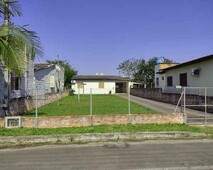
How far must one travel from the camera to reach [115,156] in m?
7.44

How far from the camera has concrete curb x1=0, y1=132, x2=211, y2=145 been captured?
31.4 ft

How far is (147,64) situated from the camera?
228 feet

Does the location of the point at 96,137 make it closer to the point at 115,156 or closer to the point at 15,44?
the point at 115,156

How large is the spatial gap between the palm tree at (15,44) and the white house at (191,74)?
11.4m

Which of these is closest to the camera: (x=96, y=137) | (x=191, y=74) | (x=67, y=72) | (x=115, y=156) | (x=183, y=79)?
(x=115, y=156)

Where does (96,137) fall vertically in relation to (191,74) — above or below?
below

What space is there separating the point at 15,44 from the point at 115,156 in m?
6.30

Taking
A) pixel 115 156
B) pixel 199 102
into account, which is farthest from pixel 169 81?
pixel 115 156

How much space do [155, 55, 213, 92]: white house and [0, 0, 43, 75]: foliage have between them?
11.4m

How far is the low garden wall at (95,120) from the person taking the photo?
1143cm

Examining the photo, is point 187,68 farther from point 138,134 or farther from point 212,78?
point 138,134

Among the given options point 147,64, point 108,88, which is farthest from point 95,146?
point 147,64

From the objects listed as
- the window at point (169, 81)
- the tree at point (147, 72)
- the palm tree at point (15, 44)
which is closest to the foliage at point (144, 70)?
the tree at point (147, 72)

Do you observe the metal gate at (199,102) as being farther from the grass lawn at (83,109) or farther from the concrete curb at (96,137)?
the concrete curb at (96,137)
